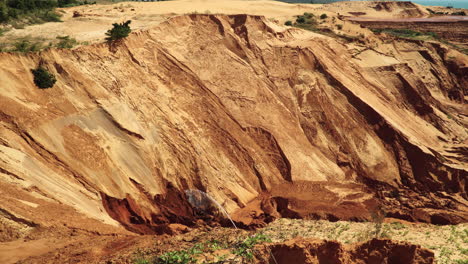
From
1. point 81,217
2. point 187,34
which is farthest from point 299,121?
point 81,217

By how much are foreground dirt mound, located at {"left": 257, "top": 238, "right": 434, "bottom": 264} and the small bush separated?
41.7 ft

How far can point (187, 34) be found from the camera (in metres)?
24.0

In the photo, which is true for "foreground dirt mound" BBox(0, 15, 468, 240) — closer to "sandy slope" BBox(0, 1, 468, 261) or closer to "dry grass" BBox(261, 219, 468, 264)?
"sandy slope" BBox(0, 1, 468, 261)

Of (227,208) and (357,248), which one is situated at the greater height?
(357,248)

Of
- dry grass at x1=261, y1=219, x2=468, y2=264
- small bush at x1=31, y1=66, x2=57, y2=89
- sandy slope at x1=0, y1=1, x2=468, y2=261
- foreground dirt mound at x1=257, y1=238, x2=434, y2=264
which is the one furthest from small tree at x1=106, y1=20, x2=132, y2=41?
foreground dirt mound at x1=257, y1=238, x2=434, y2=264

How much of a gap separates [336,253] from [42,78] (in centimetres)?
1510

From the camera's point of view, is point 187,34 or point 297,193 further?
point 187,34

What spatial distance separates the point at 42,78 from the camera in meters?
17.7

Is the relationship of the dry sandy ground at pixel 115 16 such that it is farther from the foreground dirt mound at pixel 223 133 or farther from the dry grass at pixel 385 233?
the dry grass at pixel 385 233

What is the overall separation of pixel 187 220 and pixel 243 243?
18.6 feet

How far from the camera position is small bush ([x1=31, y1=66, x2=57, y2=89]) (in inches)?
695

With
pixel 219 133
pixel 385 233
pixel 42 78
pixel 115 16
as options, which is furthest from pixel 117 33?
pixel 385 233

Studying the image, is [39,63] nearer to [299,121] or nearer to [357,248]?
[299,121]

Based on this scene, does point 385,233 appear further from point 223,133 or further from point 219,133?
point 219,133
